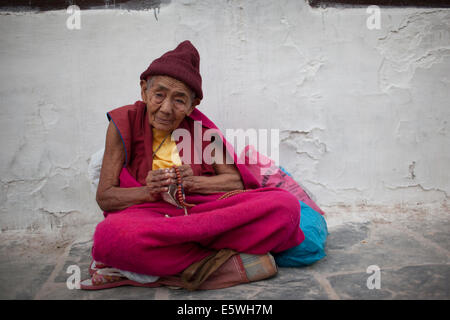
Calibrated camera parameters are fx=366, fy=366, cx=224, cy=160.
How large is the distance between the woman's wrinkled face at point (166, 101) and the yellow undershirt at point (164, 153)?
13cm

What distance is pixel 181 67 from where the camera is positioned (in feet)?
7.73

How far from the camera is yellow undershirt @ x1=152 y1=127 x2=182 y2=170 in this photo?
2.54 meters

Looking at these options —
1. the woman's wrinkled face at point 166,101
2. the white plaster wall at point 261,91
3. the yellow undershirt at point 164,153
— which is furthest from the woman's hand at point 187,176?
the white plaster wall at point 261,91

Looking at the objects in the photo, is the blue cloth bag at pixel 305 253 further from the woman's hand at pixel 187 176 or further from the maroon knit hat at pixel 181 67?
the maroon knit hat at pixel 181 67

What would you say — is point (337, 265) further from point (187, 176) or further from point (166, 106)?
point (166, 106)

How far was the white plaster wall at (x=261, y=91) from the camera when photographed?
309 centimetres

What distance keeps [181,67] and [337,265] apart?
1.66 m

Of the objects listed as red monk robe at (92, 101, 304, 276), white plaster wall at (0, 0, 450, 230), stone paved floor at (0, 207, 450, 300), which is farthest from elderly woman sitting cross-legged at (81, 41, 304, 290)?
white plaster wall at (0, 0, 450, 230)

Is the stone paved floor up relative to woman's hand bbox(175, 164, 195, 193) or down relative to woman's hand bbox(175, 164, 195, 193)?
down

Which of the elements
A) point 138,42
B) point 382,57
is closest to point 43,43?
point 138,42

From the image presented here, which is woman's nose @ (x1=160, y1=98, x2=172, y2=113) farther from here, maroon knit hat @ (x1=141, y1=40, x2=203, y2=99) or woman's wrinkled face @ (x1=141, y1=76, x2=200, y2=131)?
maroon knit hat @ (x1=141, y1=40, x2=203, y2=99)

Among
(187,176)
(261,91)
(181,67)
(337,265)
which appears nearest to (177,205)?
(187,176)

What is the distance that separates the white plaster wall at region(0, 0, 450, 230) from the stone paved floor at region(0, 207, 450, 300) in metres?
0.25

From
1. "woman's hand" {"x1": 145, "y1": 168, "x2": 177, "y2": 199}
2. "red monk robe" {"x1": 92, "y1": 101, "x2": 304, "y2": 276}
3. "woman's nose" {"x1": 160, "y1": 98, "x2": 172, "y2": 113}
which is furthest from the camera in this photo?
"woman's nose" {"x1": 160, "y1": 98, "x2": 172, "y2": 113}
